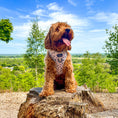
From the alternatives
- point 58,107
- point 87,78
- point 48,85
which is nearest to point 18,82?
point 87,78

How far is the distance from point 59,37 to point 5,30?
9.26 meters

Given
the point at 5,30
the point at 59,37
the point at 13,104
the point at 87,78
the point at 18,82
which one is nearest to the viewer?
the point at 59,37

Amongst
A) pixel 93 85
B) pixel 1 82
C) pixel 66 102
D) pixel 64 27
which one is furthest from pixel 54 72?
Result: pixel 1 82

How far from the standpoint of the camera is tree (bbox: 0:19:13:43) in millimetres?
10727

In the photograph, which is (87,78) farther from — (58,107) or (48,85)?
(58,107)

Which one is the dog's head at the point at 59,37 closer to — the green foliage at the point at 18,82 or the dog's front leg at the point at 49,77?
the dog's front leg at the point at 49,77

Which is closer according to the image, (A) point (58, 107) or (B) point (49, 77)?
(A) point (58, 107)

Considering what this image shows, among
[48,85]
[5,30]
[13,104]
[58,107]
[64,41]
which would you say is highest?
[5,30]

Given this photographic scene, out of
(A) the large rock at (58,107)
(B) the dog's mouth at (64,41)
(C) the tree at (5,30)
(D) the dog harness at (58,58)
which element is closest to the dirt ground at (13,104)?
(A) the large rock at (58,107)

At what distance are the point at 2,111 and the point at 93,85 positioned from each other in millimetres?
5932

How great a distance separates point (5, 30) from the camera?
10781 millimetres

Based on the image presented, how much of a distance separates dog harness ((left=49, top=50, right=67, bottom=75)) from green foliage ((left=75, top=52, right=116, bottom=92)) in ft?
19.8

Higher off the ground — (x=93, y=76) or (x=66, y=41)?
(x=66, y=41)

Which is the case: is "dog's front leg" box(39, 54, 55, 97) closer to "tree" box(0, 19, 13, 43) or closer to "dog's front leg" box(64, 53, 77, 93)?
"dog's front leg" box(64, 53, 77, 93)
